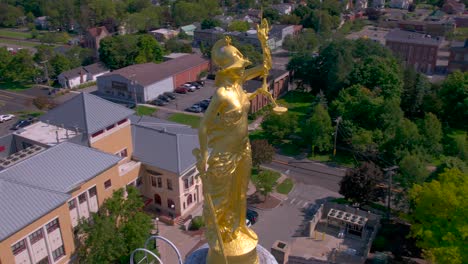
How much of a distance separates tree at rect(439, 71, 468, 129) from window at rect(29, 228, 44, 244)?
39.9m

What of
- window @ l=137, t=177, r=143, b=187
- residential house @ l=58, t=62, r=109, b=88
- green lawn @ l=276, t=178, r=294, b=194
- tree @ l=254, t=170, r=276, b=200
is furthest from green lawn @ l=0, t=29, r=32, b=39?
tree @ l=254, t=170, r=276, b=200

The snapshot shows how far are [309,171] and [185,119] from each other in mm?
16933

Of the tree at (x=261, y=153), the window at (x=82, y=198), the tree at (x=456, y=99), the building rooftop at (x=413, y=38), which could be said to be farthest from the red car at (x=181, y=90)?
the window at (x=82, y=198)

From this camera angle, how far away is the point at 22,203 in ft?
74.4

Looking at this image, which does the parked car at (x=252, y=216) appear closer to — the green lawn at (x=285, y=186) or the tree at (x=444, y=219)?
the green lawn at (x=285, y=186)

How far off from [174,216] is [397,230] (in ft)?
50.8

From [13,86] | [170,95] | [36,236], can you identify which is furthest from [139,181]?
[13,86]

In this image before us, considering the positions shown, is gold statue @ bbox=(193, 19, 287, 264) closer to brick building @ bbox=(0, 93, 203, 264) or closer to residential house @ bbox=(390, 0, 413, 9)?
brick building @ bbox=(0, 93, 203, 264)

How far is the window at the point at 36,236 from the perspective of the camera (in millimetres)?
22844

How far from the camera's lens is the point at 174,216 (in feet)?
106

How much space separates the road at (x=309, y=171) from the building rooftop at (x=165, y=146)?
9279 mm

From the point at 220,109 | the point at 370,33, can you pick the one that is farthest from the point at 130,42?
the point at 220,109

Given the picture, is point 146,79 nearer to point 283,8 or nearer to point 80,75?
point 80,75

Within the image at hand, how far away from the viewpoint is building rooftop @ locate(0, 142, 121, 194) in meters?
25.0
